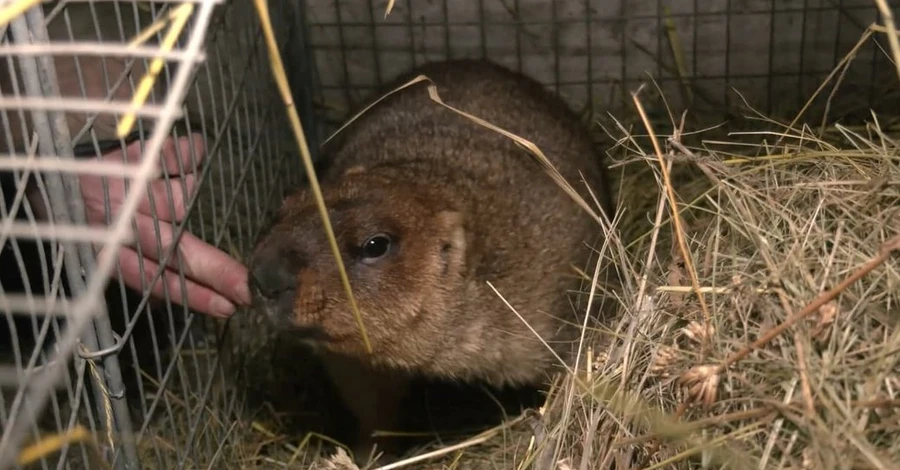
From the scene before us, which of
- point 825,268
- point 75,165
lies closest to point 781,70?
point 825,268

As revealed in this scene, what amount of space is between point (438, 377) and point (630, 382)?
0.88 metres

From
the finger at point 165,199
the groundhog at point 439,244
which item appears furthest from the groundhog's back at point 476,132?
the finger at point 165,199

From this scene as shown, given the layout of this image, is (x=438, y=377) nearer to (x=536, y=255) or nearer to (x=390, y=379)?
(x=390, y=379)

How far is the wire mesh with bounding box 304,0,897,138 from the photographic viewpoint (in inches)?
173

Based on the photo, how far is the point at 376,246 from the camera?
114 inches

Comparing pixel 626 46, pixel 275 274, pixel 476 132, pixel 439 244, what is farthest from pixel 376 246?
pixel 626 46

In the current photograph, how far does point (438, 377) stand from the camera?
3.23 m

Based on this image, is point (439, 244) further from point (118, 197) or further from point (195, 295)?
point (118, 197)

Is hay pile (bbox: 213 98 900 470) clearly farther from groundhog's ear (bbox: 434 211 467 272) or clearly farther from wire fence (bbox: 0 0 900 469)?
wire fence (bbox: 0 0 900 469)

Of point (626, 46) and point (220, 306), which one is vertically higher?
point (626, 46)

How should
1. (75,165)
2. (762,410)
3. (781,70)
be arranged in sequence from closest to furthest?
(75,165) → (762,410) → (781,70)

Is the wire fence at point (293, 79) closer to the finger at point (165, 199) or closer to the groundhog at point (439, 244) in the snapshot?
the finger at point (165, 199)

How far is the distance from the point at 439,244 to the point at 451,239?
0.15ft

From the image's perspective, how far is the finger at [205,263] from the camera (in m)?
3.09
